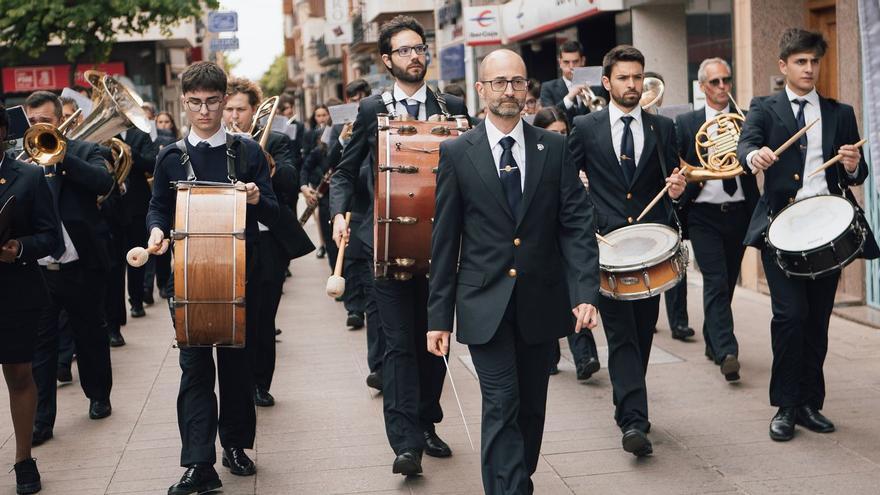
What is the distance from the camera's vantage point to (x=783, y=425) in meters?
6.97

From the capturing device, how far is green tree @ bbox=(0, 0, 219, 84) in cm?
2792

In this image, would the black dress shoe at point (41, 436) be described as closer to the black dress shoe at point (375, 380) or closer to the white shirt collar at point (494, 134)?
the black dress shoe at point (375, 380)

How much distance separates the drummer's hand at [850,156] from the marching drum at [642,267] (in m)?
0.94

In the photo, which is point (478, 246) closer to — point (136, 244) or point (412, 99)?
point (412, 99)

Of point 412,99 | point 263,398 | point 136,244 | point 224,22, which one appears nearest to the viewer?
point 412,99

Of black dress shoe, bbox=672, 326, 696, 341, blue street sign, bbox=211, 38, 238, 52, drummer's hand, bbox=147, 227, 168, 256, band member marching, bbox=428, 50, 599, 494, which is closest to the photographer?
band member marching, bbox=428, 50, 599, 494

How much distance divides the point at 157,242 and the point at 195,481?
124cm

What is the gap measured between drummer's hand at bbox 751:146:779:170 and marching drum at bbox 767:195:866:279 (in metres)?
0.27

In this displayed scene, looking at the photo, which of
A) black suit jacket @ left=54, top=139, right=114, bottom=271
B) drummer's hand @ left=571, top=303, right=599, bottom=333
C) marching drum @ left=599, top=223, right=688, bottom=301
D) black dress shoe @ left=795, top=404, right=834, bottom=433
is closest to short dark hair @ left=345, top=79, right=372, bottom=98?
black suit jacket @ left=54, top=139, right=114, bottom=271

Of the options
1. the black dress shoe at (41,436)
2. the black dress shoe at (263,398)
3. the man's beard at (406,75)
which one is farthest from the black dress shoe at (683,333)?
the black dress shoe at (41,436)

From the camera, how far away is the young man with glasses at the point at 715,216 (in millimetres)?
8836

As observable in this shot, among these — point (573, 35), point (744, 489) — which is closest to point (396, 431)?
point (744, 489)

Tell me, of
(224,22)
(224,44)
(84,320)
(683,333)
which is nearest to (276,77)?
(224,22)

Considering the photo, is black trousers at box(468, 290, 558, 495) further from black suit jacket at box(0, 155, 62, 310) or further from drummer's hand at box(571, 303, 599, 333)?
black suit jacket at box(0, 155, 62, 310)
